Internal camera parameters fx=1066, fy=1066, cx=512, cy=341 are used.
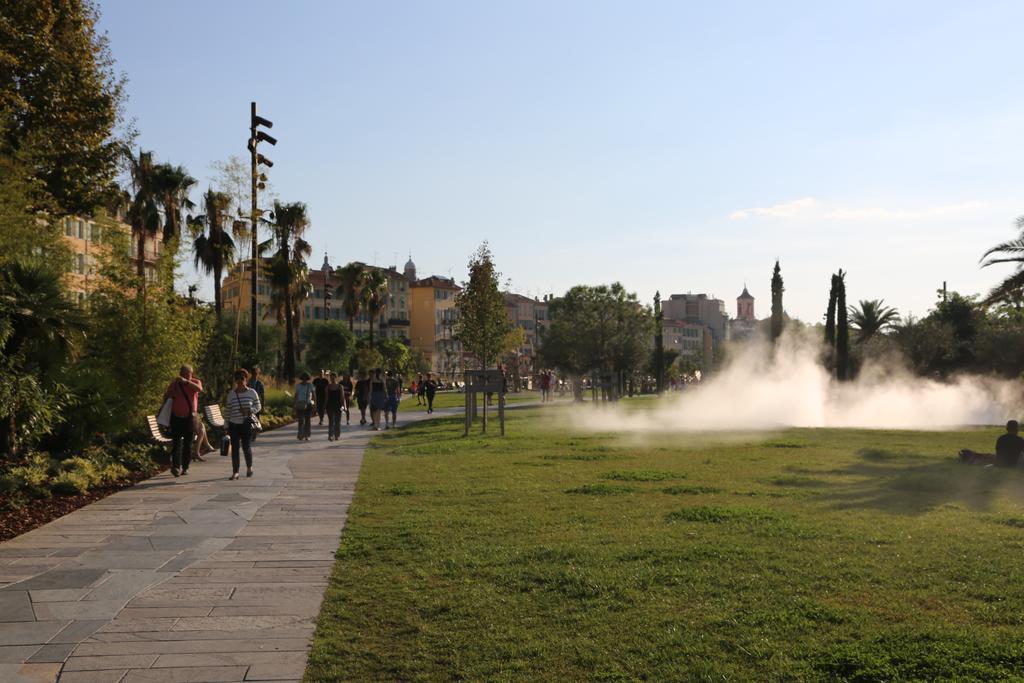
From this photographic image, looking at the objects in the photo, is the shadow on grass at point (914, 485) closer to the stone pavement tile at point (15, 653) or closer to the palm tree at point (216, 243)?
the stone pavement tile at point (15, 653)

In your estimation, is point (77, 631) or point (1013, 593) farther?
point (1013, 593)

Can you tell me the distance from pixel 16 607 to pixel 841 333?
2416 inches

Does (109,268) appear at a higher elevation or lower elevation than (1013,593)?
higher

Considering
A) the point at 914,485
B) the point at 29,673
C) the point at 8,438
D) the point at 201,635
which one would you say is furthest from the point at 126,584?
the point at 914,485

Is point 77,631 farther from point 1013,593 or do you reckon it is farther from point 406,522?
point 1013,593

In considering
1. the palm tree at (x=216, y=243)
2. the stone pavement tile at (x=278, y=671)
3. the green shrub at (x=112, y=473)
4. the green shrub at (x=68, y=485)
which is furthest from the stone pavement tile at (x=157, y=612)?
the palm tree at (x=216, y=243)

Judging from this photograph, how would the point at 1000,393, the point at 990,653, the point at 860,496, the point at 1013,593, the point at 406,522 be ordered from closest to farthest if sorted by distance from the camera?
1. the point at 990,653
2. the point at 1013,593
3. the point at 406,522
4. the point at 860,496
5. the point at 1000,393

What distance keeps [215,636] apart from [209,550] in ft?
11.1

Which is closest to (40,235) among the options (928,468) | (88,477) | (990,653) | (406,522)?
(88,477)

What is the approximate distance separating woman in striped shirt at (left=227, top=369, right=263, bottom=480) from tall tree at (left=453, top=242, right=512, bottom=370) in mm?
16676

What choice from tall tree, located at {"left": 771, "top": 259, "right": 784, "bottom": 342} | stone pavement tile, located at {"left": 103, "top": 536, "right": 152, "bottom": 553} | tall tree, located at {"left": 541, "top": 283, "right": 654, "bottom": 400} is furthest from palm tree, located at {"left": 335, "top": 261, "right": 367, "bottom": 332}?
stone pavement tile, located at {"left": 103, "top": 536, "right": 152, "bottom": 553}

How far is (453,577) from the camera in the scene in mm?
8234

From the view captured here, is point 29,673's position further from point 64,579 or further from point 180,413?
point 180,413

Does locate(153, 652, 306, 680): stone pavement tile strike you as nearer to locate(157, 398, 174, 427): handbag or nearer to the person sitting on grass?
locate(157, 398, 174, 427): handbag
